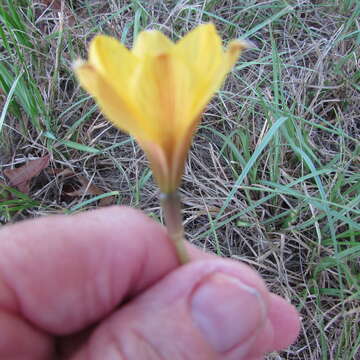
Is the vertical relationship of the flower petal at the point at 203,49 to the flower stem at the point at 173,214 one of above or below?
above

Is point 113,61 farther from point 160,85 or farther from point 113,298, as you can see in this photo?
point 113,298

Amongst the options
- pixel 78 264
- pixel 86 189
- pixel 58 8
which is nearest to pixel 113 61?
pixel 78 264

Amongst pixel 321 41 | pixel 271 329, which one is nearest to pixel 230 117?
pixel 321 41

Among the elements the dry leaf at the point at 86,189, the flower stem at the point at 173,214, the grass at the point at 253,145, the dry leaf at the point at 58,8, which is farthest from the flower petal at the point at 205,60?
the dry leaf at the point at 58,8

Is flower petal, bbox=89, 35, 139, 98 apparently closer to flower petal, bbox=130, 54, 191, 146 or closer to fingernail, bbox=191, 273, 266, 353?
flower petal, bbox=130, 54, 191, 146

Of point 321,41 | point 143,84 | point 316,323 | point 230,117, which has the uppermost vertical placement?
point 143,84

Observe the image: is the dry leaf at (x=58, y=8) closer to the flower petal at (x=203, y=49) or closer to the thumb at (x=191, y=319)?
the flower petal at (x=203, y=49)

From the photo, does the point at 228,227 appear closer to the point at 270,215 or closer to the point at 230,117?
the point at 270,215
